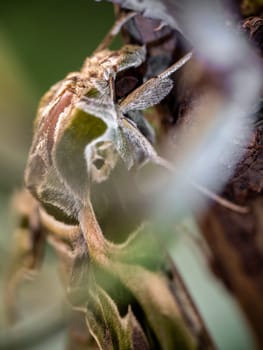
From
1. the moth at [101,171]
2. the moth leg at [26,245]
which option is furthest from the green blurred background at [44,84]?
the moth at [101,171]

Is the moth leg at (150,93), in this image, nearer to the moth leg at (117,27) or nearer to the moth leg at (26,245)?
the moth leg at (117,27)

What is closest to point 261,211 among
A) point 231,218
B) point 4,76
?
point 231,218

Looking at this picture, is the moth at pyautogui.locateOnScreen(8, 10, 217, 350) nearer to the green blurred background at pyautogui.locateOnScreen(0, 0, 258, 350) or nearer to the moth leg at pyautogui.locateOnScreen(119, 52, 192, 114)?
the moth leg at pyautogui.locateOnScreen(119, 52, 192, 114)

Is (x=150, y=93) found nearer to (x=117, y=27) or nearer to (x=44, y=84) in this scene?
(x=117, y=27)

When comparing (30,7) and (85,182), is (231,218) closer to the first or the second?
(85,182)

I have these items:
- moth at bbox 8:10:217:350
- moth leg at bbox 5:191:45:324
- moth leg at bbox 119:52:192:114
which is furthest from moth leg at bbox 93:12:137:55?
moth leg at bbox 5:191:45:324
